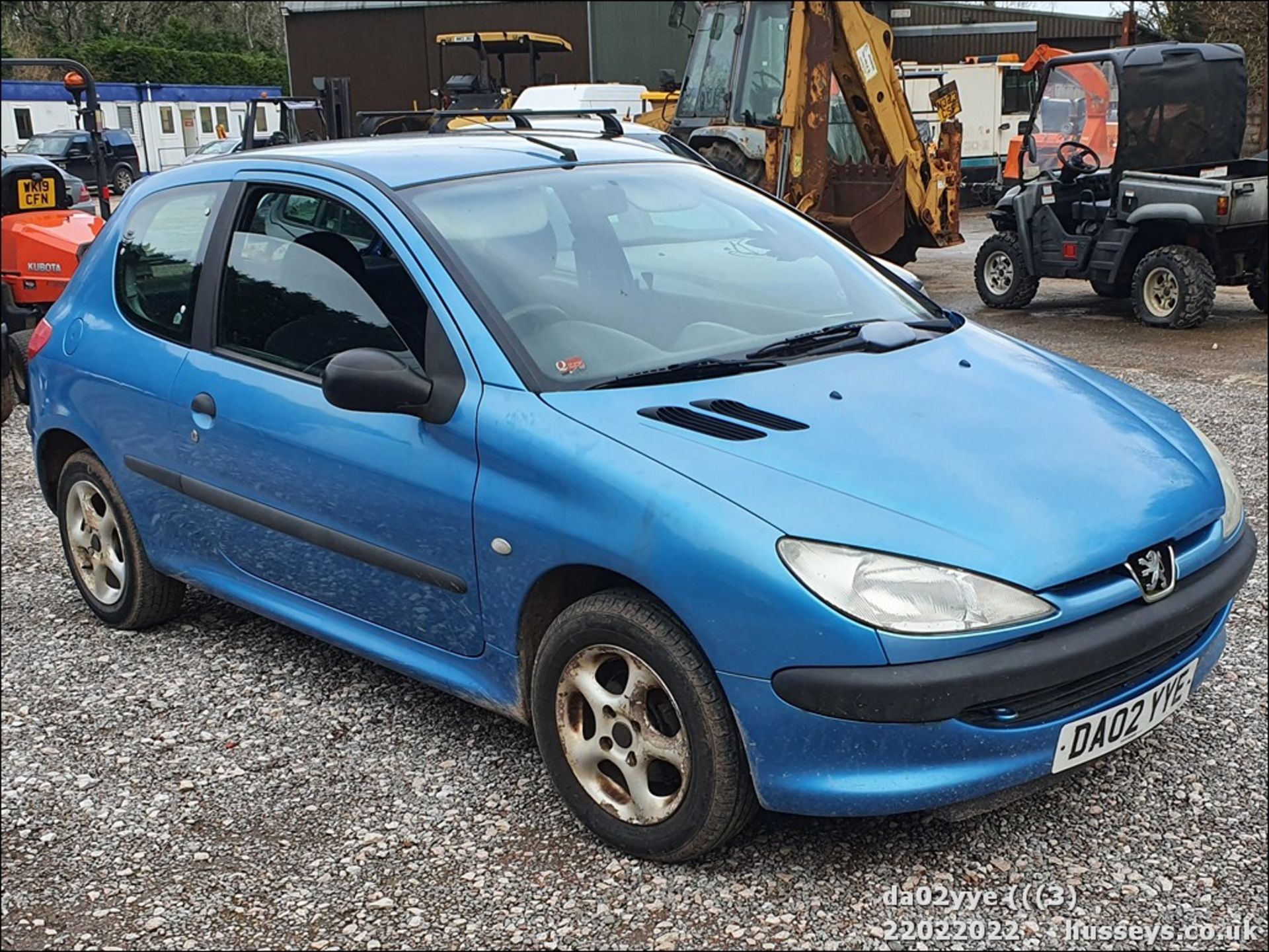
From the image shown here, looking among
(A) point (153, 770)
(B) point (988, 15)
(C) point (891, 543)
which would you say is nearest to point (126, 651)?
(A) point (153, 770)

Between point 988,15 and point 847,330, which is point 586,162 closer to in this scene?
point 847,330

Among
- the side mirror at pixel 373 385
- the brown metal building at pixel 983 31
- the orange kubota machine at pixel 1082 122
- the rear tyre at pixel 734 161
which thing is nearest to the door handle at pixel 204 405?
the side mirror at pixel 373 385

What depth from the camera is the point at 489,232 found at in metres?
3.79

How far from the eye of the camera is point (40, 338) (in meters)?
5.03

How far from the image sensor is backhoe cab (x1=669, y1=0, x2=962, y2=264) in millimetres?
13141

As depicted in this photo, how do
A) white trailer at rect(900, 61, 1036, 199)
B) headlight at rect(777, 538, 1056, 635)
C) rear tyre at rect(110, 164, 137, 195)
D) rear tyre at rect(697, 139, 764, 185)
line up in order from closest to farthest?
headlight at rect(777, 538, 1056, 635), rear tyre at rect(697, 139, 764, 185), white trailer at rect(900, 61, 1036, 199), rear tyre at rect(110, 164, 137, 195)

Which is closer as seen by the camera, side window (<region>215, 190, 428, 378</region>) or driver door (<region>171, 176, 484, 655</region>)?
driver door (<region>171, 176, 484, 655</region>)

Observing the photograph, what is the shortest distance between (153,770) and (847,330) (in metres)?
2.29

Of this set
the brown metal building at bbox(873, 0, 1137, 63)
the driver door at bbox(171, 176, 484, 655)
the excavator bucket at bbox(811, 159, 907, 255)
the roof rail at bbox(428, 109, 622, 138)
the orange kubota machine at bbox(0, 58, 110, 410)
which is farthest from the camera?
the brown metal building at bbox(873, 0, 1137, 63)

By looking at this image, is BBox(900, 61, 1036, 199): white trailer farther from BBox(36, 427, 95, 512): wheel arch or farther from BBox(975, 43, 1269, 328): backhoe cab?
BBox(36, 427, 95, 512): wheel arch

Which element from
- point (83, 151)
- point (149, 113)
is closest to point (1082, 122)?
point (149, 113)

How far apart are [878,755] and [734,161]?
1090 cm

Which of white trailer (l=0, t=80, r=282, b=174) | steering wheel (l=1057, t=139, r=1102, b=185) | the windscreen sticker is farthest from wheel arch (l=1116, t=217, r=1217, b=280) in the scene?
white trailer (l=0, t=80, r=282, b=174)

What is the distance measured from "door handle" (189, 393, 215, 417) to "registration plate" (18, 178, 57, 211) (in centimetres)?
813
